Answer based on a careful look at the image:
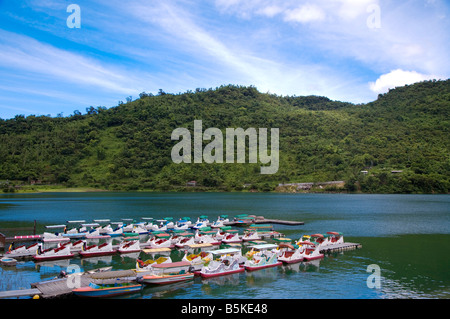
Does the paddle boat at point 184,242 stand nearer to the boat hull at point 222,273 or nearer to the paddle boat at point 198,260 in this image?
the paddle boat at point 198,260

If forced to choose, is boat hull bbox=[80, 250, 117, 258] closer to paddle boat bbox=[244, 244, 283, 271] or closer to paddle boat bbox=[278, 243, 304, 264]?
paddle boat bbox=[244, 244, 283, 271]

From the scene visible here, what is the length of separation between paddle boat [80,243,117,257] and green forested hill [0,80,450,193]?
3997 inches

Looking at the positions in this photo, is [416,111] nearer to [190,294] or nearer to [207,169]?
[207,169]

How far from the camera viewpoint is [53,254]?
3044cm

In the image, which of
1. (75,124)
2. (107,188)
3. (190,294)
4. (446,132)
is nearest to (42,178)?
(107,188)

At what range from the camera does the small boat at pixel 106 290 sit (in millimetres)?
20500

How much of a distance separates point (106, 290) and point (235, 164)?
403 feet

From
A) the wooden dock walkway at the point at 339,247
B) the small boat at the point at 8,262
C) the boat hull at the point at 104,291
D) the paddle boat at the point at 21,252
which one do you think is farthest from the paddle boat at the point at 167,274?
the wooden dock walkway at the point at 339,247
